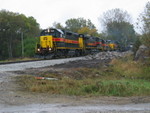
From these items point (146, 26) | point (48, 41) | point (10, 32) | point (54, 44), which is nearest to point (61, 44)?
point (54, 44)

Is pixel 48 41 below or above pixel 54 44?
above

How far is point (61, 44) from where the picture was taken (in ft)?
107

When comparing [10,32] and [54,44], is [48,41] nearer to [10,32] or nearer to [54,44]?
[54,44]

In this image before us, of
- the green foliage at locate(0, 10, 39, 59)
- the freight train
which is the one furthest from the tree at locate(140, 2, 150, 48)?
the green foliage at locate(0, 10, 39, 59)

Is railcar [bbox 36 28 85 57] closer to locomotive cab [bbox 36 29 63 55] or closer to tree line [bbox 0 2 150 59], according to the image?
locomotive cab [bbox 36 29 63 55]

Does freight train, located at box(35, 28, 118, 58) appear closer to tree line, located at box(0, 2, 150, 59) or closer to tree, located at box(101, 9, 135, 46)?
tree line, located at box(0, 2, 150, 59)

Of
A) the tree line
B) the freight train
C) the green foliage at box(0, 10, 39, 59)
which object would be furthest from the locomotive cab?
the green foliage at box(0, 10, 39, 59)

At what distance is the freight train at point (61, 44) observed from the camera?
30.8 metres

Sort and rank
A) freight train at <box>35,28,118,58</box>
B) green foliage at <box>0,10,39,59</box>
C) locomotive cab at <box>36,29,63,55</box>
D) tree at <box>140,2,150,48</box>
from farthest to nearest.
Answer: green foliage at <box>0,10,39,59</box> < freight train at <box>35,28,118,58</box> < locomotive cab at <box>36,29,63,55</box> < tree at <box>140,2,150,48</box>

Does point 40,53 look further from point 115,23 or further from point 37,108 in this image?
point 115,23

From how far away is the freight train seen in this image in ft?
101

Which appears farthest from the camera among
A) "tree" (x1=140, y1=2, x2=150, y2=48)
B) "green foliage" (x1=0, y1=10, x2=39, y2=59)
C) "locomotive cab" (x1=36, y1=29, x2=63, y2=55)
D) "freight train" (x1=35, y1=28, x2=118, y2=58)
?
"green foliage" (x1=0, y1=10, x2=39, y2=59)

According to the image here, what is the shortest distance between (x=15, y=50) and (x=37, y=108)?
200 ft

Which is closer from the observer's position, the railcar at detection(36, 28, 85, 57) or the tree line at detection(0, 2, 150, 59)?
the railcar at detection(36, 28, 85, 57)
